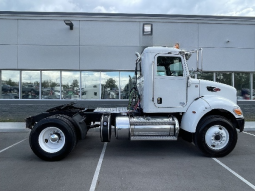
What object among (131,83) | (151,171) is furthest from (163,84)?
(151,171)

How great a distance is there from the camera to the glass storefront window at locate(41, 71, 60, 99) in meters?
12.3

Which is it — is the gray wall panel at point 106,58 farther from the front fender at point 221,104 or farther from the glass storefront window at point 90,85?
the front fender at point 221,104

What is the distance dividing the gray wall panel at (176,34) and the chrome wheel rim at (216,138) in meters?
7.31

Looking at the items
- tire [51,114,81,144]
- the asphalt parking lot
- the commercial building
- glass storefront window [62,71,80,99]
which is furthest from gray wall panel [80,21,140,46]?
tire [51,114,81,144]

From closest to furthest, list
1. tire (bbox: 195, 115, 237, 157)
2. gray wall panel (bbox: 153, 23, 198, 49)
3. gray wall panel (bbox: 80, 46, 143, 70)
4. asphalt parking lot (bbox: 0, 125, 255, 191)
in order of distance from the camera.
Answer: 1. asphalt parking lot (bbox: 0, 125, 255, 191)
2. tire (bbox: 195, 115, 237, 157)
3. gray wall panel (bbox: 80, 46, 143, 70)
4. gray wall panel (bbox: 153, 23, 198, 49)

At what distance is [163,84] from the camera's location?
605 centimetres

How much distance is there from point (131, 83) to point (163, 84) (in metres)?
1.85

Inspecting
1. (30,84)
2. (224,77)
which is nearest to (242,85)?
(224,77)

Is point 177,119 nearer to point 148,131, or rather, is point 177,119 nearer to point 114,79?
point 148,131

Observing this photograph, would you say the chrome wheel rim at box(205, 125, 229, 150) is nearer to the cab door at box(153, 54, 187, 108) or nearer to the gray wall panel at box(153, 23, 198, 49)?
the cab door at box(153, 54, 187, 108)

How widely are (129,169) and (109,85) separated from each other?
7873 mm

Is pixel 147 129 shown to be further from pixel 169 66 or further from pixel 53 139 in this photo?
pixel 53 139

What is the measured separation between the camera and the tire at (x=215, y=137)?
5.69 m

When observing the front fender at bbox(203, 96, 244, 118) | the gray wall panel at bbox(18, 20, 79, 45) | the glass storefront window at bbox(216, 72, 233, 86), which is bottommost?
the front fender at bbox(203, 96, 244, 118)
